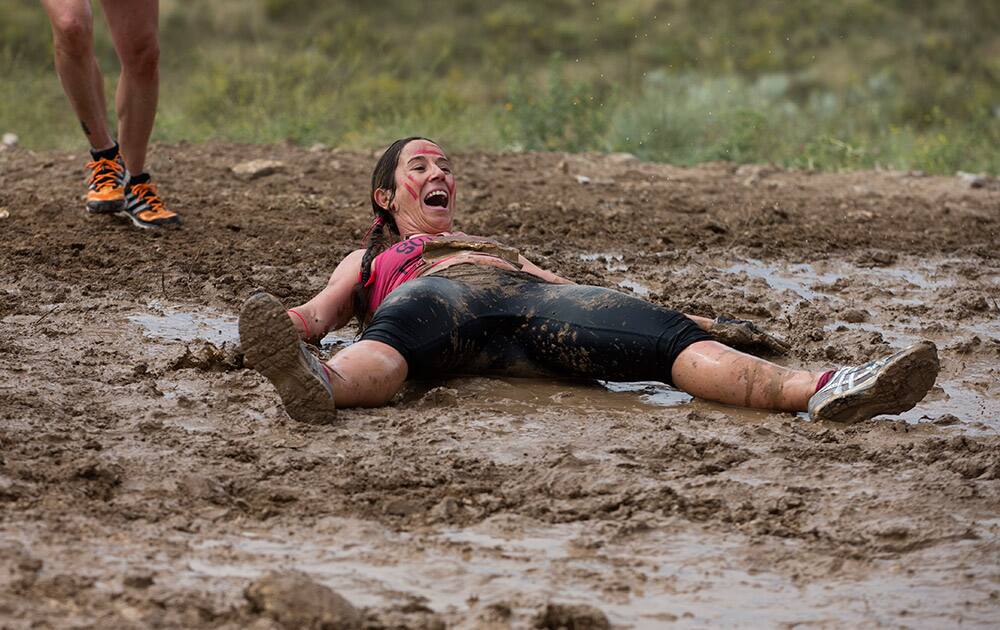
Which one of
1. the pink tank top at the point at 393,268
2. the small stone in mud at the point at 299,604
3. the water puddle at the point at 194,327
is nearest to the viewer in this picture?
the small stone in mud at the point at 299,604

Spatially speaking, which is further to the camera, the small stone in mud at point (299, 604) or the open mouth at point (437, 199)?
the open mouth at point (437, 199)

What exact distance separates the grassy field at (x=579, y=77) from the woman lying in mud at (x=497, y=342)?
18.0 ft

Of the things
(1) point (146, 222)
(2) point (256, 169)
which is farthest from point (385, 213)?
(2) point (256, 169)

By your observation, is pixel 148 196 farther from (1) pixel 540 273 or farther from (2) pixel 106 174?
(1) pixel 540 273

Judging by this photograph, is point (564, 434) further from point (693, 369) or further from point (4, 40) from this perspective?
point (4, 40)

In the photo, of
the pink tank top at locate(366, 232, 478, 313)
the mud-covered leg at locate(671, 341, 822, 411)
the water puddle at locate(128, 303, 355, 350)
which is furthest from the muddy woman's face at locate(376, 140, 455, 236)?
the mud-covered leg at locate(671, 341, 822, 411)

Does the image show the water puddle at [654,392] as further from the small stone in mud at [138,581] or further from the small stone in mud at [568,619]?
the small stone in mud at [138,581]

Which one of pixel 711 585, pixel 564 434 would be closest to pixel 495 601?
pixel 711 585

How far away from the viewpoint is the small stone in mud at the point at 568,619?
2291mm

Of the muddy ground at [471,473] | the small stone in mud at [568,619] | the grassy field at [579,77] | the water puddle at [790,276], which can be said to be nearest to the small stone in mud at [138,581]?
the muddy ground at [471,473]

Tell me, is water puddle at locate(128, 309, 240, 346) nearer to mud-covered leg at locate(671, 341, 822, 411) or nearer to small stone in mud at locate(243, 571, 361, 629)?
mud-covered leg at locate(671, 341, 822, 411)

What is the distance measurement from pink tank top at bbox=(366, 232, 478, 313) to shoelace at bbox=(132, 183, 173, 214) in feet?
6.80

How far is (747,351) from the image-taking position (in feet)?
14.8

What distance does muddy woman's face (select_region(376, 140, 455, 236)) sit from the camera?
4.71 m
